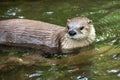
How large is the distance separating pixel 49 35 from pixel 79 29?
1.96ft

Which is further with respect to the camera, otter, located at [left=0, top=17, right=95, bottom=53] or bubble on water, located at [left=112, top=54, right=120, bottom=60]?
otter, located at [left=0, top=17, right=95, bottom=53]

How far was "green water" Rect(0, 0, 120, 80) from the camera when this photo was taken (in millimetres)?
5051

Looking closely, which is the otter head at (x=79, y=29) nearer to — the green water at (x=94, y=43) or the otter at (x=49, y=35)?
the otter at (x=49, y=35)

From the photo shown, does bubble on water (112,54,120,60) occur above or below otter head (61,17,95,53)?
below

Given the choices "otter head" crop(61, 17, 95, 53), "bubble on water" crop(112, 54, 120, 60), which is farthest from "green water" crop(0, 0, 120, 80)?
"otter head" crop(61, 17, 95, 53)

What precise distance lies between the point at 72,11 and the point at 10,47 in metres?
1.83

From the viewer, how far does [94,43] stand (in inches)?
246

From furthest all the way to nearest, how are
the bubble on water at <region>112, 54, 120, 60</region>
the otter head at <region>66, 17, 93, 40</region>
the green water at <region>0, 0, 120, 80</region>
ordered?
the otter head at <region>66, 17, 93, 40</region> < the bubble on water at <region>112, 54, 120, 60</region> < the green water at <region>0, 0, 120, 80</region>

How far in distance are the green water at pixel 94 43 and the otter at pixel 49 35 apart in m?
0.28

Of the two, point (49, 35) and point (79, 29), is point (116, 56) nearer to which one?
point (79, 29)

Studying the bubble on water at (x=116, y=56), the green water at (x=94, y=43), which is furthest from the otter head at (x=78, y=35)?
the bubble on water at (x=116, y=56)

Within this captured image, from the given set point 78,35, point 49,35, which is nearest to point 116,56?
point 78,35

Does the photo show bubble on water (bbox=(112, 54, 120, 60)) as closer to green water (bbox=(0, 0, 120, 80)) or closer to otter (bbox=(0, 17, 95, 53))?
green water (bbox=(0, 0, 120, 80))

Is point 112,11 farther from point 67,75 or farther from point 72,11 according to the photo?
point 67,75
